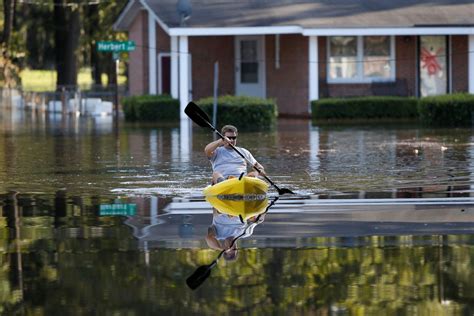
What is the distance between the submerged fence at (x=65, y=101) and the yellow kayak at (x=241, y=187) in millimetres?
24656

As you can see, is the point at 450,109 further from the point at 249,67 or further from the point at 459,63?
the point at 249,67

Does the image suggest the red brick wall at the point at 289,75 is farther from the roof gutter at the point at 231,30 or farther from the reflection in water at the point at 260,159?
the reflection in water at the point at 260,159

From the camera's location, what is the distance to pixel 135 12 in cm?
4638

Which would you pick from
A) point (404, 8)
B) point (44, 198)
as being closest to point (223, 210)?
point (44, 198)

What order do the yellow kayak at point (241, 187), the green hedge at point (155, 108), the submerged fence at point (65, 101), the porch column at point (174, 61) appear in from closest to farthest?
the yellow kayak at point (241, 187) < the porch column at point (174, 61) < the green hedge at point (155, 108) < the submerged fence at point (65, 101)

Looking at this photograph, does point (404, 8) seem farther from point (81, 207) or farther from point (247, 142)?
point (81, 207)

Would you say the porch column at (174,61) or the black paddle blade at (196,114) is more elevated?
the porch column at (174,61)

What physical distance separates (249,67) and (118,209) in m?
28.3

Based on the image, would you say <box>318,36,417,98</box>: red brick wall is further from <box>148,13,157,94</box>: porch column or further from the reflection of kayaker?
the reflection of kayaker

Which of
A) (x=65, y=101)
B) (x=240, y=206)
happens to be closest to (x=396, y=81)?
(x=65, y=101)

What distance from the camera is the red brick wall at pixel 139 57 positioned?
45.2m

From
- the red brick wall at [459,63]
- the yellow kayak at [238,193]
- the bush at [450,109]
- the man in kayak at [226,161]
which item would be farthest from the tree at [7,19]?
the yellow kayak at [238,193]

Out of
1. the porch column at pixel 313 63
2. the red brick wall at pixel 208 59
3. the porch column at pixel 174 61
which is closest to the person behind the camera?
the porch column at pixel 313 63

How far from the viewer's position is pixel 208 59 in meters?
43.6
